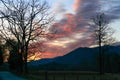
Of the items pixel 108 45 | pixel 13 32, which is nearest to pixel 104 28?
pixel 108 45

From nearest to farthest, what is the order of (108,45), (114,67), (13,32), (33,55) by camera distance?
(13,32), (33,55), (108,45), (114,67)

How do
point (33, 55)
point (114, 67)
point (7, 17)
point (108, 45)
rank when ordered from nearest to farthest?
point (7, 17) → point (33, 55) → point (108, 45) → point (114, 67)

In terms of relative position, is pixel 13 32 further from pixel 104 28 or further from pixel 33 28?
pixel 104 28

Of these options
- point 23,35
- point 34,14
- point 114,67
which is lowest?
point 114,67

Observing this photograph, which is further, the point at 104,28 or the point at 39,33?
the point at 104,28

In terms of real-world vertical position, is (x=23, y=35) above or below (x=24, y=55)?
above

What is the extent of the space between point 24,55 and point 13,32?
5.98m

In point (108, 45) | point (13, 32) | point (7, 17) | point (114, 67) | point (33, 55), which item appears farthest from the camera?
point (114, 67)

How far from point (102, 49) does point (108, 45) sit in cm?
169

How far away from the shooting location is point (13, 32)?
2490 inches

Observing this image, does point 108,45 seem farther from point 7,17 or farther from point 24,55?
point 7,17

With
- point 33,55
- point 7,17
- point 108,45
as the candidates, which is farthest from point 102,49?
point 7,17

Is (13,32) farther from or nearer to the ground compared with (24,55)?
farther from the ground

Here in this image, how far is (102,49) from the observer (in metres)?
75.5
